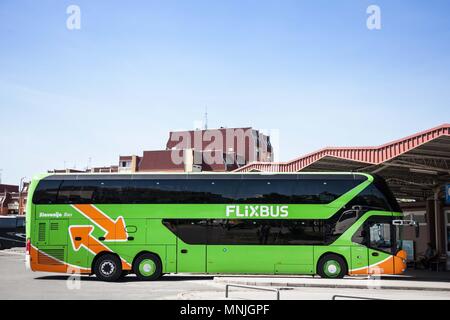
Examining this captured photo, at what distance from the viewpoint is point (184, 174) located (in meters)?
18.7

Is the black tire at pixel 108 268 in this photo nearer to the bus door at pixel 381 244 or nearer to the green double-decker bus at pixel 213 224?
the green double-decker bus at pixel 213 224

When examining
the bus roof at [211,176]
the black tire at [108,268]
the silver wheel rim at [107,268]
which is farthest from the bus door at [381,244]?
the silver wheel rim at [107,268]

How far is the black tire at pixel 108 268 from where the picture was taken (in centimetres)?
1852

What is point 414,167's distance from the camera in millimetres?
22719

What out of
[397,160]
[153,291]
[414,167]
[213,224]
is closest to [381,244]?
[397,160]

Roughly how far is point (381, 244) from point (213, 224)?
5730 mm

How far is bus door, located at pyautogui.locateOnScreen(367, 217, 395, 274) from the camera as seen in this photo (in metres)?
18.0

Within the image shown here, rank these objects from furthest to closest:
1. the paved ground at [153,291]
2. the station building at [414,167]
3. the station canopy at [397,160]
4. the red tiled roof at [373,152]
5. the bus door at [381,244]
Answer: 1. the station building at [414,167]
2. the station canopy at [397,160]
3. the bus door at [381,244]
4. the red tiled roof at [373,152]
5. the paved ground at [153,291]

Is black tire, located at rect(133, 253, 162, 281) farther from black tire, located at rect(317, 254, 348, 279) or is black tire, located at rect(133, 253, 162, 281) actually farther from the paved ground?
black tire, located at rect(317, 254, 348, 279)

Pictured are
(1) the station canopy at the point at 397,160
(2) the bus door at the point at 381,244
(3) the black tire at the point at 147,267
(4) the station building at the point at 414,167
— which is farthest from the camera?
(4) the station building at the point at 414,167

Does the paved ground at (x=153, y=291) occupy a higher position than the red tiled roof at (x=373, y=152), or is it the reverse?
the red tiled roof at (x=373, y=152)

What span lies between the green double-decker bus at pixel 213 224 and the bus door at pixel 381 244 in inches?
1.3
